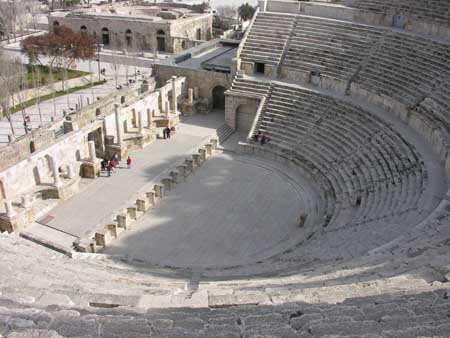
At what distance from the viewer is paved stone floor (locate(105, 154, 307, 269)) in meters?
15.8

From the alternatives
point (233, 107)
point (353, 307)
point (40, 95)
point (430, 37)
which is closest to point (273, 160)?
point (233, 107)

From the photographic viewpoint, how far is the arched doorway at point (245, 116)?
2595 cm

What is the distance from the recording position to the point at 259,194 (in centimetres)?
2008

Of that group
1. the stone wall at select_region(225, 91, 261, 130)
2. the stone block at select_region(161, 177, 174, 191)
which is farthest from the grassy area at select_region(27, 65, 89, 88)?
the stone block at select_region(161, 177, 174, 191)

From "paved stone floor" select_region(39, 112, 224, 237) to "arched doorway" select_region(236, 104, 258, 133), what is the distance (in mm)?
1176

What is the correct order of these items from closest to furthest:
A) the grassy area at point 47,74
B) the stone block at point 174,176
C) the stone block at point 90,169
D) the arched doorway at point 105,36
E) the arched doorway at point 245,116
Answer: the stone block at point 174,176 → the stone block at point 90,169 → the arched doorway at point 245,116 → the grassy area at point 47,74 → the arched doorway at point 105,36

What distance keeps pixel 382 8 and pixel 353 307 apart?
992 inches

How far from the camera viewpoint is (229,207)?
743 inches

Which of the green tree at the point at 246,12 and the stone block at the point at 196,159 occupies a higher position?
the green tree at the point at 246,12

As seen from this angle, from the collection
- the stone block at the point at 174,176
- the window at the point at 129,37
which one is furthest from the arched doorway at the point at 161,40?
the stone block at the point at 174,176

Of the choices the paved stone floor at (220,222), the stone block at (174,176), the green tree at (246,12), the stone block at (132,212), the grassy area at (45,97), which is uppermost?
the green tree at (246,12)

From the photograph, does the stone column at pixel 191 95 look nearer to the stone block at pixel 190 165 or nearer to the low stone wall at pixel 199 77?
the low stone wall at pixel 199 77

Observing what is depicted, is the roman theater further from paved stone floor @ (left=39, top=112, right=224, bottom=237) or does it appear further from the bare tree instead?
the bare tree

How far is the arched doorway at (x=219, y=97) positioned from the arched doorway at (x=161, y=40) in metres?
20.1
